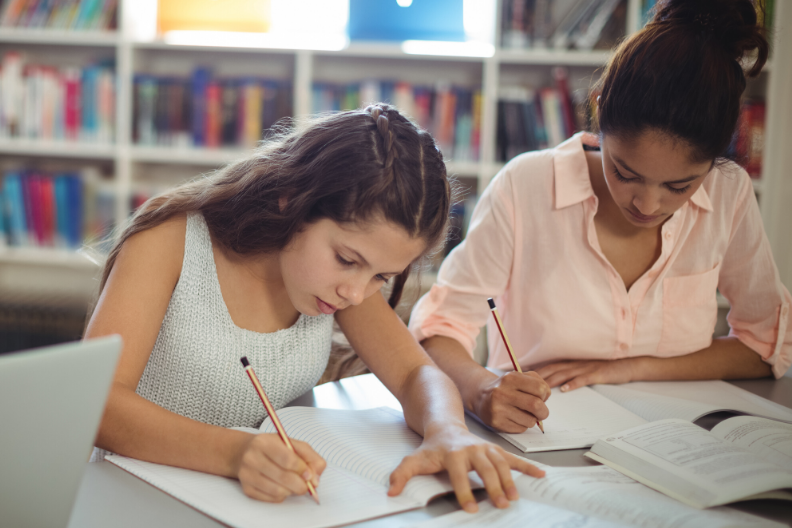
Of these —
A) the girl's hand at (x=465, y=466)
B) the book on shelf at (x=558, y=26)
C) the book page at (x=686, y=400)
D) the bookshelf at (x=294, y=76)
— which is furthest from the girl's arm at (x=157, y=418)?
the book on shelf at (x=558, y=26)

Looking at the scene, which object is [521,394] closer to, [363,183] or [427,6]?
[363,183]

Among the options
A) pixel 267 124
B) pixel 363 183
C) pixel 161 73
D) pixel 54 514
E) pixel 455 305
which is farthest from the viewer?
pixel 161 73

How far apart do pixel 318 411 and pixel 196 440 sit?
201mm

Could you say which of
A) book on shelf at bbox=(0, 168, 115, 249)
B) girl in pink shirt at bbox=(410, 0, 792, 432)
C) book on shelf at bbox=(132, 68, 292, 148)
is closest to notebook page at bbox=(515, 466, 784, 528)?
girl in pink shirt at bbox=(410, 0, 792, 432)

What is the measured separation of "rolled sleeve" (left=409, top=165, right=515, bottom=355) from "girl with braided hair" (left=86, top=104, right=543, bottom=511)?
14cm

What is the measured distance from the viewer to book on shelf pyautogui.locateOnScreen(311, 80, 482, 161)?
7.88ft

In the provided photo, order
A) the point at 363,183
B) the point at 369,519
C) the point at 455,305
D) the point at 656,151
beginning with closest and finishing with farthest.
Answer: the point at 369,519
the point at 363,183
the point at 656,151
the point at 455,305

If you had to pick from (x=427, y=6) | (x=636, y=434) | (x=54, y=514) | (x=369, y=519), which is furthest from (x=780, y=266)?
(x=54, y=514)

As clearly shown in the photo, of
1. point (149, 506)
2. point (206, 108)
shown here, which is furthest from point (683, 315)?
point (206, 108)

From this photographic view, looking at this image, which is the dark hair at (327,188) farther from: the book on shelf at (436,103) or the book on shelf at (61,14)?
the book on shelf at (61,14)

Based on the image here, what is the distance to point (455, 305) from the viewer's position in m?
1.21

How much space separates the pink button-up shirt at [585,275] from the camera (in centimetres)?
120

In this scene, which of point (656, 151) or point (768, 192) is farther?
point (768, 192)

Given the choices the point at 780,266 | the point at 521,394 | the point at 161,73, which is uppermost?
the point at 161,73
